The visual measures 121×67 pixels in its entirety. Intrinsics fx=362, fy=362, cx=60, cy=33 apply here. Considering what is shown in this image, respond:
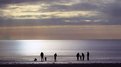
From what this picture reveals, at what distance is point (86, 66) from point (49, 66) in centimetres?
418

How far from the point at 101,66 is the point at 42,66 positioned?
6.70 metres

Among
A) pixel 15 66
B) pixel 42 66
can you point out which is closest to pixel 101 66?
pixel 42 66

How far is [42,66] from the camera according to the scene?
135 feet

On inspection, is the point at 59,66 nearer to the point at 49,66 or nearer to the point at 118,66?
the point at 49,66

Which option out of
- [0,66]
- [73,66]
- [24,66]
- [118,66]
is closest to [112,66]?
[118,66]

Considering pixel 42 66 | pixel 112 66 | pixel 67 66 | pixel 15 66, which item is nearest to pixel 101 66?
pixel 112 66

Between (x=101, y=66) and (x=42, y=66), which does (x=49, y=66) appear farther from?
(x=101, y=66)

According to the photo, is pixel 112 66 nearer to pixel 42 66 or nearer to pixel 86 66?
pixel 86 66

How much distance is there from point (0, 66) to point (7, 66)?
848mm

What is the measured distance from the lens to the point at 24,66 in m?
41.5

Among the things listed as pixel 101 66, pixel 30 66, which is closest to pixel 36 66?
pixel 30 66

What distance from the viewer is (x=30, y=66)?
41.7m

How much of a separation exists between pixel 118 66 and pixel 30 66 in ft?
32.9

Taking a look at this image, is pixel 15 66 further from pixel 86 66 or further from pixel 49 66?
pixel 86 66
